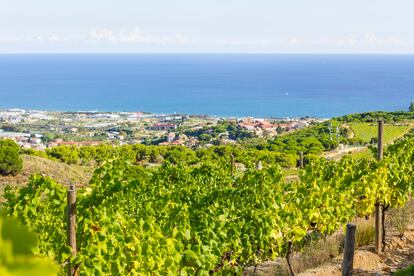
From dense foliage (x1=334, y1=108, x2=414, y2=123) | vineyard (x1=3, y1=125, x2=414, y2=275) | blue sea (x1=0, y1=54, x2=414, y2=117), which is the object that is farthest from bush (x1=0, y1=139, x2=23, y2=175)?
blue sea (x1=0, y1=54, x2=414, y2=117)

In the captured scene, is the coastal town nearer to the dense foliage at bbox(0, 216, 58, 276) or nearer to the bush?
the bush

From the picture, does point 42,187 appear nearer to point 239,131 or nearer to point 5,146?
point 5,146

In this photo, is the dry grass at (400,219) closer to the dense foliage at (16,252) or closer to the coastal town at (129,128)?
the dense foliage at (16,252)

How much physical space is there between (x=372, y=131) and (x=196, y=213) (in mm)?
30548

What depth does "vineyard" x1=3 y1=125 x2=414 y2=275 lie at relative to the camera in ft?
15.0

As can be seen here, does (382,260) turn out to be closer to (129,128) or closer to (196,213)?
(196,213)

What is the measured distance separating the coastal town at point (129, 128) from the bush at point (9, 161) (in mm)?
24715

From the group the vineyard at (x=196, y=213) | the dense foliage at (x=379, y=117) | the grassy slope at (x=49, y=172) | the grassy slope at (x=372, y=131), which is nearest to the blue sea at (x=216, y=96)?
the dense foliage at (x=379, y=117)

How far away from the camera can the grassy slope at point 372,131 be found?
29.7 meters

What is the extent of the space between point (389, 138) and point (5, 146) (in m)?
19.7

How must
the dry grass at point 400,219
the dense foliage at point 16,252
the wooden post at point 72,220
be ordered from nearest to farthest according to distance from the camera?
the dense foliage at point 16,252, the wooden post at point 72,220, the dry grass at point 400,219

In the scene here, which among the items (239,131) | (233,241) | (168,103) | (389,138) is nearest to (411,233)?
(233,241)

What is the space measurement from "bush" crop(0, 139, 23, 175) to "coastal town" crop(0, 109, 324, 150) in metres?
24.7

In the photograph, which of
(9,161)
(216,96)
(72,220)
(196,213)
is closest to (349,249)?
(196,213)
